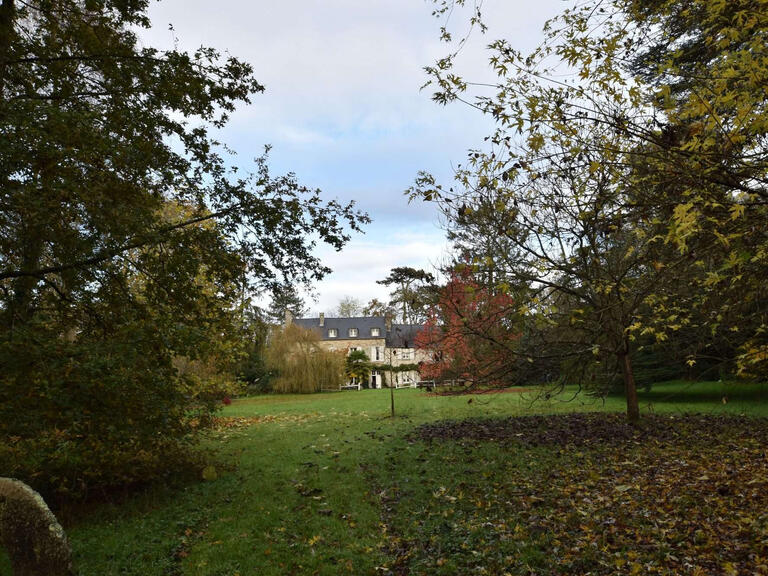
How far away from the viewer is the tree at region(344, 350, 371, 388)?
38.5m

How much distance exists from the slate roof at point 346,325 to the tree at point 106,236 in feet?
153

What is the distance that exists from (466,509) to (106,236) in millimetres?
5710

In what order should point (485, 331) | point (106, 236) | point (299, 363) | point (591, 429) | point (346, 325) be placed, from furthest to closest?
point (346, 325) → point (299, 363) → point (591, 429) → point (485, 331) → point (106, 236)

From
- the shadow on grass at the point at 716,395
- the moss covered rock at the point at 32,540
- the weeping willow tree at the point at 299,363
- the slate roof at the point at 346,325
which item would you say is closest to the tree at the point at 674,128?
the moss covered rock at the point at 32,540

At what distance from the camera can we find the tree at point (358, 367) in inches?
1516

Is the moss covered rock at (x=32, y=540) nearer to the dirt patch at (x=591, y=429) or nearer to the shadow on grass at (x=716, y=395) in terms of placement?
the dirt patch at (x=591, y=429)

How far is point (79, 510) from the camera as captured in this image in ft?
22.4

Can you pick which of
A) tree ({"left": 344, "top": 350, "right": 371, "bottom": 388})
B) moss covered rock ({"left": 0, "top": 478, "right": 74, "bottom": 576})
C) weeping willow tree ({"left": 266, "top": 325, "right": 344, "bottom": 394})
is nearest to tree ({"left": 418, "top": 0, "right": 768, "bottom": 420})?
moss covered rock ({"left": 0, "top": 478, "right": 74, "bottom": 576})

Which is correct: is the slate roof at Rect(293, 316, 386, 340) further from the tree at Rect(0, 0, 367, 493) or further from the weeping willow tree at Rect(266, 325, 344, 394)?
the tree at Rect(0, 0, 367, 493)

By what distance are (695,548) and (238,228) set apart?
6822mm

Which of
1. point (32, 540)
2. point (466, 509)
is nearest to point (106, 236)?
point (32, 540)

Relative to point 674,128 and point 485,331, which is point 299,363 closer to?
point 485,331

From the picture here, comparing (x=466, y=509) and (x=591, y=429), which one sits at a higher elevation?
(x=591, y=429)

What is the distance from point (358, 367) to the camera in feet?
127
